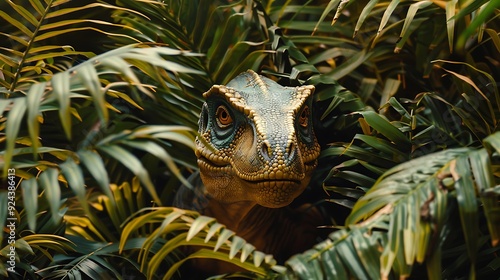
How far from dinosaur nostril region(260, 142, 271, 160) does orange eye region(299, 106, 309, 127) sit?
279 mm

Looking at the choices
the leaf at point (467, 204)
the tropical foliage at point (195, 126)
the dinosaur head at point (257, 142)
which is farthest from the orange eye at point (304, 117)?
the leaf at point (467, 204)

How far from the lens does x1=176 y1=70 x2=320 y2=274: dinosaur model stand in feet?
7.64

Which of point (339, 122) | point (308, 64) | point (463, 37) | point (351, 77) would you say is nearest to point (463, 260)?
point (463, 37)

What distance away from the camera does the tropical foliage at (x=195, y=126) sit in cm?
188

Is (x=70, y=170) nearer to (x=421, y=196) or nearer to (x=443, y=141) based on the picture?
(x=421, y=196)

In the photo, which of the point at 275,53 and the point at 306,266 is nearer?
the point at 306,266

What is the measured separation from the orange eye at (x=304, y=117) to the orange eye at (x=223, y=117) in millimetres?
234

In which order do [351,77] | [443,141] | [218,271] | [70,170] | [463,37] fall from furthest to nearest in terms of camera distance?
[351,77] < [218,271] < [443,141] < [463,37] < [70,170]

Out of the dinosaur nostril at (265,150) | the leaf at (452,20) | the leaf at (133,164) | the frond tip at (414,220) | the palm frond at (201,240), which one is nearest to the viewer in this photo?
the leaf at (133,164)

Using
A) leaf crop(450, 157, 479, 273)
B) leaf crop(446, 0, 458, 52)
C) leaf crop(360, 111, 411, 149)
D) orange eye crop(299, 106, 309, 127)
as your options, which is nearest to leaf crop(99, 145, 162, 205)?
leaf crop(450, 157, 479, 273)

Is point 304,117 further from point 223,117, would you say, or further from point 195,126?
point 195,126

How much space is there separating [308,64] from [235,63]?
32 cm

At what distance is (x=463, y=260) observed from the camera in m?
2.25

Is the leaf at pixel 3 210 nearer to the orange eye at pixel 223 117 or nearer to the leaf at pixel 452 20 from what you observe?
the orange eye at pixel 223 117
